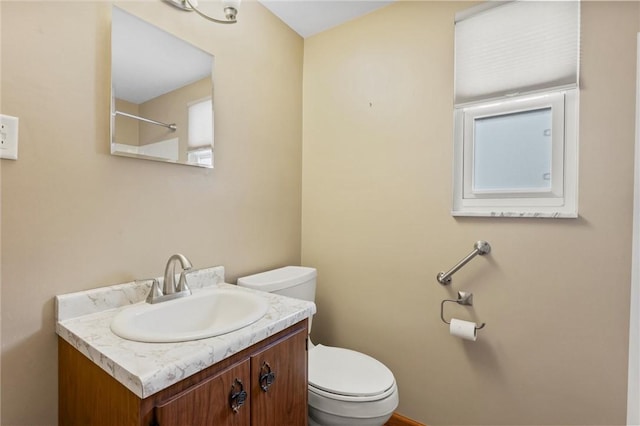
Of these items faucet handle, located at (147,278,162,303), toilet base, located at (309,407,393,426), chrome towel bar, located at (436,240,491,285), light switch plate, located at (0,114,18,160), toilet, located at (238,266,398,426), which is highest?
light switch plate, located at (0,114,18,160)

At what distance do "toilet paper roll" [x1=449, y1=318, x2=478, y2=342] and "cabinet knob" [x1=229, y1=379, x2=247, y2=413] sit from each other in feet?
3.20

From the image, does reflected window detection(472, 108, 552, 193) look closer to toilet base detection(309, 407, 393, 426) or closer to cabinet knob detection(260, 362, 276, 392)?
toilet base detection(309, 407, 393, 426)

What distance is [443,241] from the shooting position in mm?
1436

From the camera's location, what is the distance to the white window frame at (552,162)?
1183mm

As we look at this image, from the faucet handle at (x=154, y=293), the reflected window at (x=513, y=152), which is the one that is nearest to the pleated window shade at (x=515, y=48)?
the reflected window at (x=513, y=152)

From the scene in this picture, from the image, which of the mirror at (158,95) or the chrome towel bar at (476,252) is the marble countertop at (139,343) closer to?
the mirror at (158,95)

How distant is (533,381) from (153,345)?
150cm

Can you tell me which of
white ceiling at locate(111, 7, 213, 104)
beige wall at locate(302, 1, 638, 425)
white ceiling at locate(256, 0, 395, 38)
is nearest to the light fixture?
white ceiling at locate(111, 7, 213, 104)

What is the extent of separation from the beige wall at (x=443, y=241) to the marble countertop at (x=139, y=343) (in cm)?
73

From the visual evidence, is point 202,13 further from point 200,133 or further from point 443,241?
point 443,241

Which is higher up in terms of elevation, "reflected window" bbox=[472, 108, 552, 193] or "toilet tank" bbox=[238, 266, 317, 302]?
"reflected window" bbox=[472, 108, 552, 193]

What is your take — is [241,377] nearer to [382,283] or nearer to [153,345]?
[153,345]

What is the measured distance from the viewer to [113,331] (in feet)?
2.63

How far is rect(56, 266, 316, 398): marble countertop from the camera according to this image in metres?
0.63
